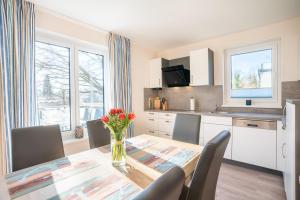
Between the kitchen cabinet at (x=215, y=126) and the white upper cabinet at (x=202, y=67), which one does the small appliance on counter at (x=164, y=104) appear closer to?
the white upper cabinet at (x=202, y=67)

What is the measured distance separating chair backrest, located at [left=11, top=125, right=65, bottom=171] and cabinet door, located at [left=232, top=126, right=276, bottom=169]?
2557 mm

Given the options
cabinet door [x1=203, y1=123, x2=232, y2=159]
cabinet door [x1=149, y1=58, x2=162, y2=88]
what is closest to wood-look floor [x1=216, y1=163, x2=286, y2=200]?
cabinet door [x1=203, y1=123, x2=232, y2=159]

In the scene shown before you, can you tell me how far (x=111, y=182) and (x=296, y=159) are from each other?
4.67ft

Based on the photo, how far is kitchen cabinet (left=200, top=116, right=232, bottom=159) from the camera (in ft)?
8.80

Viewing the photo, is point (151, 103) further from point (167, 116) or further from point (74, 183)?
point (74, 183)

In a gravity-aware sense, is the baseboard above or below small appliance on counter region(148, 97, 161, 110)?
below

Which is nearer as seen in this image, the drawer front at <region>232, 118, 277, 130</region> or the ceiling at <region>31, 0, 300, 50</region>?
the ceiling at <region>31, 0, 300, 50</region>

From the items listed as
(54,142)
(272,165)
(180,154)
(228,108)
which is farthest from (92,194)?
(228,108)

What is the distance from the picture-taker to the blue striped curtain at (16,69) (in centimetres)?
178

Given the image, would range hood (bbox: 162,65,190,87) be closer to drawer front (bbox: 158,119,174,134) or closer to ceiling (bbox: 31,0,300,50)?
ceiling (bbox: 31,0,300,50)

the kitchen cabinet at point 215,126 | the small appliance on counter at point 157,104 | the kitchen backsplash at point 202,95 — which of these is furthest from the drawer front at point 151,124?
the kitchen cabinet at point 215,126

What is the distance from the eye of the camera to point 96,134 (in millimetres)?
1869

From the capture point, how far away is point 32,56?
2.03 metres

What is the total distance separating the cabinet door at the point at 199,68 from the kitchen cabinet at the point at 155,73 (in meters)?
0.78
